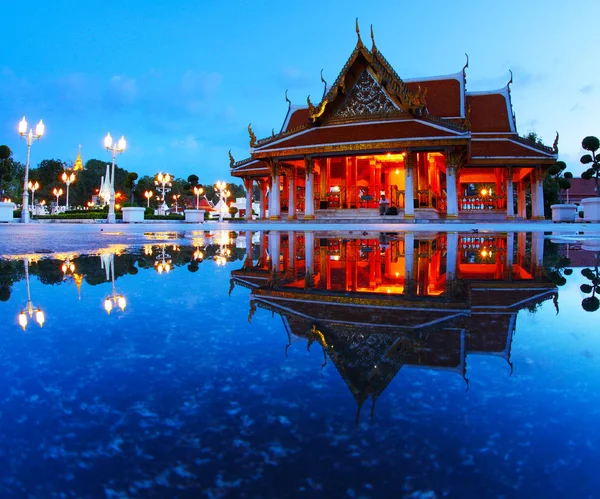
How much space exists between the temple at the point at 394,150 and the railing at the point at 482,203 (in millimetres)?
47

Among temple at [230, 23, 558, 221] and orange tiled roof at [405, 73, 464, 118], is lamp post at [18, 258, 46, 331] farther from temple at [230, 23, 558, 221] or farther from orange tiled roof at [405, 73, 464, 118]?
orange tiled roof at [405, 73, 464, 118]

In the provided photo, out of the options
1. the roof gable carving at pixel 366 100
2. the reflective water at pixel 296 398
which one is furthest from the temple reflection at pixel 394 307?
the roof gable carving at pixel 366 100

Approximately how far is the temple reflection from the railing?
19.8m

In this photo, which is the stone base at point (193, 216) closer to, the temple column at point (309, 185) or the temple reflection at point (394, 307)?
the temple column at point (309, 185)

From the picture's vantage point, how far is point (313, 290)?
9.86 feet

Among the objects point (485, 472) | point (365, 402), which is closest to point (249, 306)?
point (365, 402)

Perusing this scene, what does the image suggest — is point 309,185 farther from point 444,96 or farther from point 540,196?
point 540,196

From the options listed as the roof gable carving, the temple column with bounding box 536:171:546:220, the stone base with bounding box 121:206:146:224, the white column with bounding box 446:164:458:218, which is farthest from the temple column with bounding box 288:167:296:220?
the temple column with bounding box 536:171:546:220

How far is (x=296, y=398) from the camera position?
3.66 feet

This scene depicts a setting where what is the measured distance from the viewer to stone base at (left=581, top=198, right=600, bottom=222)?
20.5 metres

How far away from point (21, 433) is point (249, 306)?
58.3 inches

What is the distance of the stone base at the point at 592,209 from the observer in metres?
20.5

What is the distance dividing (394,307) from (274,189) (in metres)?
19.2

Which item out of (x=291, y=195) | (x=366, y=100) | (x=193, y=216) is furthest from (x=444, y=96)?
(x=193, y=216)
